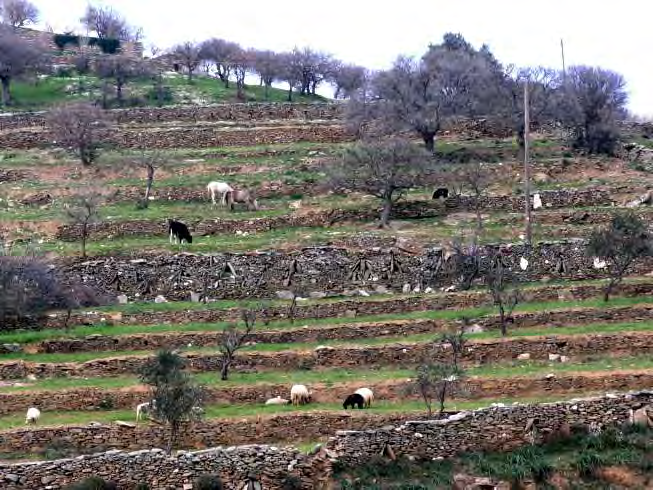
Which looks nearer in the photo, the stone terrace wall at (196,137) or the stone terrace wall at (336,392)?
the stone terrace wall at (336,392)

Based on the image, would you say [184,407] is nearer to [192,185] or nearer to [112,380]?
[112,380]

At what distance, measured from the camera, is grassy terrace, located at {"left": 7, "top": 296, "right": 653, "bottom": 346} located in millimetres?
38219

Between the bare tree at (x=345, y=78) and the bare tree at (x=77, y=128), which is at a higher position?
the bare tree at (x=345, y=78)

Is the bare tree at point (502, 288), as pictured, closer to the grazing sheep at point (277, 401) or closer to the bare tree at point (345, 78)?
the grazing sheep at point (277, 401)

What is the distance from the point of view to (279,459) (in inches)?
1101

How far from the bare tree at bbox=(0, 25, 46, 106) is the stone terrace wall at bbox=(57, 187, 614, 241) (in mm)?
26146

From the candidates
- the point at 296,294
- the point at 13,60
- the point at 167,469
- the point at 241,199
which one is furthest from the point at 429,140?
the point at 167,469

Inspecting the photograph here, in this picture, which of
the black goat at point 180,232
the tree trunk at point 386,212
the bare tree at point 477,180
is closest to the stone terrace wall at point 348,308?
the black goat at point 180,232

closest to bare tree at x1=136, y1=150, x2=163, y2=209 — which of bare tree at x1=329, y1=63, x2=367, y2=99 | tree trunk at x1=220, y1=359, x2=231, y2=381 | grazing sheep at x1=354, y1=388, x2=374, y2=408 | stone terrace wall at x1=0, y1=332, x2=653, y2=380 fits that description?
stone terrace wall at x1=0, y1=332, x2=653, y2=380

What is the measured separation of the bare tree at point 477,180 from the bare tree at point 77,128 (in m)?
18.3

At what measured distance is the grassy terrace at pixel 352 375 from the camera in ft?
110

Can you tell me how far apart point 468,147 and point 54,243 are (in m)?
21.5

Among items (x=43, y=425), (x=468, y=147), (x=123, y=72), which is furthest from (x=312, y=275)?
(x=123, y=72)

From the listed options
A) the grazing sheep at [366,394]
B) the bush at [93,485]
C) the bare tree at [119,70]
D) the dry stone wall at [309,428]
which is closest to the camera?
the bush at [93,485]
